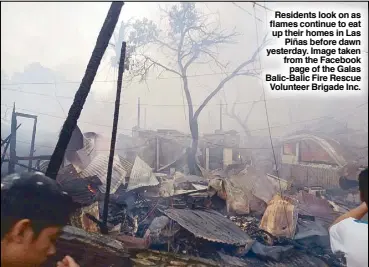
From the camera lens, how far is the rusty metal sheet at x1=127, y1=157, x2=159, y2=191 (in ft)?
25.5

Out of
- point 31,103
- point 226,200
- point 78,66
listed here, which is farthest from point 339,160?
→ point 31,103

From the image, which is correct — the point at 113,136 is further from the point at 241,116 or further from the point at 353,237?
the point at 353,237

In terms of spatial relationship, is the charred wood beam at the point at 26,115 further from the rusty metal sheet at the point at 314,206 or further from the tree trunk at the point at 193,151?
the rusty metal sheet at the point at 314,206

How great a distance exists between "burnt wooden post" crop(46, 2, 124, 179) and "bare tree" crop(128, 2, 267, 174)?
2310 millimetres

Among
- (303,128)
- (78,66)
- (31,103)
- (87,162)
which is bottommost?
Result: (87,162)

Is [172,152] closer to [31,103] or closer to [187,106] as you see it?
[187,106]

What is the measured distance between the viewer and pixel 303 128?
277 inches

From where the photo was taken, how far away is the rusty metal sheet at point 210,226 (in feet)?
20.9

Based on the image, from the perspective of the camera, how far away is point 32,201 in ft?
9.13

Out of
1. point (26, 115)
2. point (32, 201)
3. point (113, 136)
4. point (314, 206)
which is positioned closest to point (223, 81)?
point (113, 136)

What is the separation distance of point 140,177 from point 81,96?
391cm

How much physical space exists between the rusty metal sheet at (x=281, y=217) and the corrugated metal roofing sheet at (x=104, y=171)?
407 cm

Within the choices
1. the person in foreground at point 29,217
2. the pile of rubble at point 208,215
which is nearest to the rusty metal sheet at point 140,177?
the pile of rubble at point 208,215

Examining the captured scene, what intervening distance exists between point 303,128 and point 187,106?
3.29 meters
